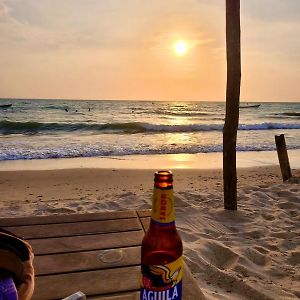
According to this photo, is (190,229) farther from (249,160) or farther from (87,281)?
(249,160)

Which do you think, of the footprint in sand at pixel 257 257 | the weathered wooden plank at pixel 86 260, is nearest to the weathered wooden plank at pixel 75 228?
the weathered wooden plank at pixel 86 260

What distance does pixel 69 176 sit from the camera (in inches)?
351

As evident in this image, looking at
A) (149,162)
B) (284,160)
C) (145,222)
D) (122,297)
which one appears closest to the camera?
(122,297)

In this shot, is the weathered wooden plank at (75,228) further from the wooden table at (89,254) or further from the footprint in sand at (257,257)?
the footprint in sand at (257,257)

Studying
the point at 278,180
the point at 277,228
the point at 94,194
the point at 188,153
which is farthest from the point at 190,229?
the point at 188,153

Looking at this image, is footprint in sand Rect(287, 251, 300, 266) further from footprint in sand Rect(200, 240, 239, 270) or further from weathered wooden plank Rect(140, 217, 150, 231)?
weathered wooden plank Rect(140, 217, 150, 231)

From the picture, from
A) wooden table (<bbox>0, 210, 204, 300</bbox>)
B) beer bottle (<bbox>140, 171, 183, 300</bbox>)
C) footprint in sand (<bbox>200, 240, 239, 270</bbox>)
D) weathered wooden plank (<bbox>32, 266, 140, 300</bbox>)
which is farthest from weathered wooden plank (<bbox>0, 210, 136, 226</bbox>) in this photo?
footprint in sand (<bbox>200, 240, 239, 270</bbox>)

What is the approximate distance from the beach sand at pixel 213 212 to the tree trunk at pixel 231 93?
16.6 inches

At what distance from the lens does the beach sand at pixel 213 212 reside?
333 cm

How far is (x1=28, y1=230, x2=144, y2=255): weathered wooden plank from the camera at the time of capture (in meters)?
1.99

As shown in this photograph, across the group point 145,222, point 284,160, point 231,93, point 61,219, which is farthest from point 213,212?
point 284,160

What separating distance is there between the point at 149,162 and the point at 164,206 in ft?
34.0

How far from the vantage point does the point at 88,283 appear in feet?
5.30

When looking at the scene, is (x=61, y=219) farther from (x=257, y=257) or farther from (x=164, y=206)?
(x=257, y=257)
